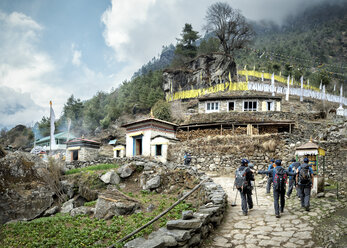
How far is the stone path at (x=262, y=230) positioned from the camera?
5447mm

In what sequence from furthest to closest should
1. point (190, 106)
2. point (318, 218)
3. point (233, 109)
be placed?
point (190, 106), point (233, 109), point (318, 218)

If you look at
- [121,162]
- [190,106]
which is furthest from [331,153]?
[190,106]

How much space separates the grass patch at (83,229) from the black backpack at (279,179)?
8.77ft

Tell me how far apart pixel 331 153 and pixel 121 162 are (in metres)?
14.1

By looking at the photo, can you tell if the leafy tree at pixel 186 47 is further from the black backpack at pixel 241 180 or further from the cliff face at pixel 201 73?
the black backpack at pixel 241 180

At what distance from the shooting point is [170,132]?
26.9 meters

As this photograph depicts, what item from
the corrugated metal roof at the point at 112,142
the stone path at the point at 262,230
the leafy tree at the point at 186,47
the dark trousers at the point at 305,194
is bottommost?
the stone path at the point at 262,230

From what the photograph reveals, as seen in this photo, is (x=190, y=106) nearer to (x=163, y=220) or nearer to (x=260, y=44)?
(x=163, y=220)

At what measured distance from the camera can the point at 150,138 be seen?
80.2 feet

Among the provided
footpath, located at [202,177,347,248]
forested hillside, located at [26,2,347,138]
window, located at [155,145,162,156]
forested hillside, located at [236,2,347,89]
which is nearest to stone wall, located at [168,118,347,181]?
window, located at [155,145,162,156]

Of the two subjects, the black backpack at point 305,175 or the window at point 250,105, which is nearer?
the black backpack at point 305,175

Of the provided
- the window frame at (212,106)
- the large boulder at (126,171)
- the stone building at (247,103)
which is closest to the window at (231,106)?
the stone building at (247,103)

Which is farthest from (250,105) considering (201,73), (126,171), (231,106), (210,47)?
(210,47)

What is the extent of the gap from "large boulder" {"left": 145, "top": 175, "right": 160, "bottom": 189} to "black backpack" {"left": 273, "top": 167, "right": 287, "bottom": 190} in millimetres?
6368
